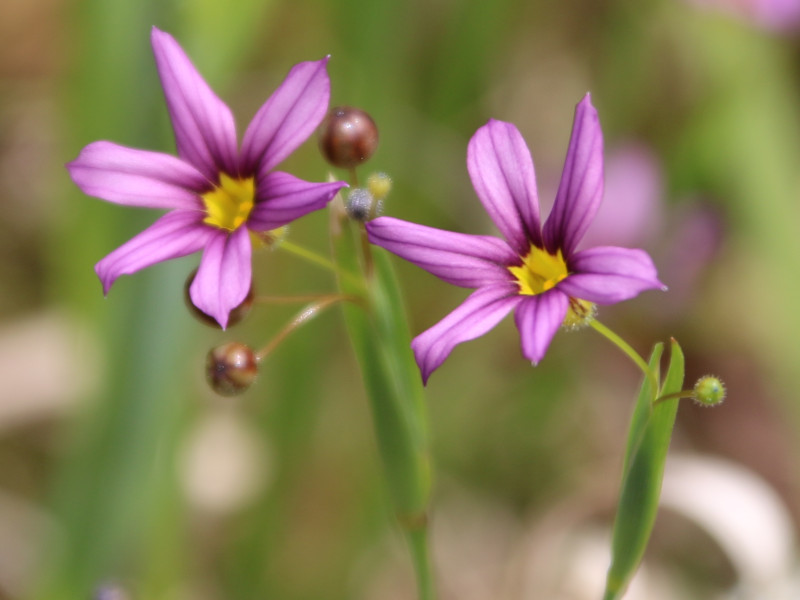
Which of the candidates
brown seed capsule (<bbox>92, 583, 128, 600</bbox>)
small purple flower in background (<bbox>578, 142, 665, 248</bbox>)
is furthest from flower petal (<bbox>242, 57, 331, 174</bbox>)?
small purple flower in background (<bbox>578, 142, 665, 248</bbox>)

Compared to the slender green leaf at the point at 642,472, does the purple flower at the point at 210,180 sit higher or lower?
higher

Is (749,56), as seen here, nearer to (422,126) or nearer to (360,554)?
(422,126)

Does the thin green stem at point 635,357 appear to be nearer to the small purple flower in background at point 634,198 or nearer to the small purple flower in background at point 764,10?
the small purple flower in background at point 634,198

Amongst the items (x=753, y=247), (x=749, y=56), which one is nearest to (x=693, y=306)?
(x=753, y=247)

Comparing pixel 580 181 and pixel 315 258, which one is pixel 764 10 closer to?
pixel 580 181

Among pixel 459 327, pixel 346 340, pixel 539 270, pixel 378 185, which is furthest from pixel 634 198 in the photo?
pixel 459 327

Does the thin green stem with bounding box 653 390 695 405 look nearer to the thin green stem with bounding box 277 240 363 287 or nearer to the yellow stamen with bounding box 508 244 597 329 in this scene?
the yellow stamen with bounding box 508 244 597 329

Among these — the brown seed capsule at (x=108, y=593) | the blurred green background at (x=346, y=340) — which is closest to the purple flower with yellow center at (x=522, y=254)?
the brown seed capsule at (x=108, y=593)
